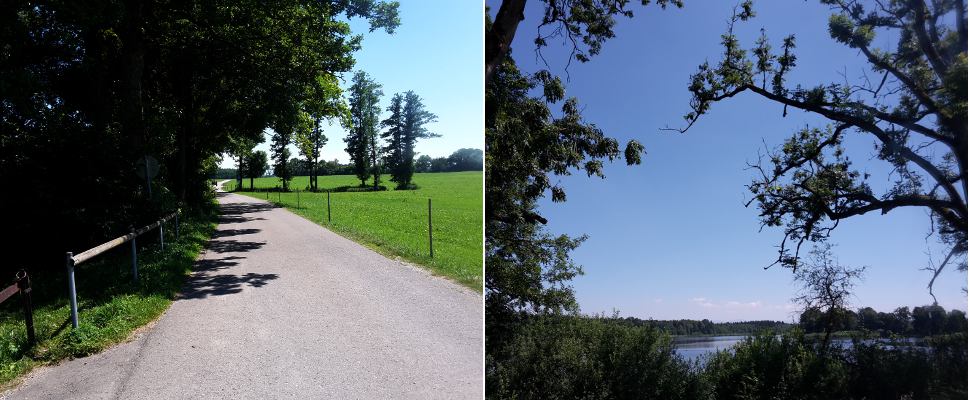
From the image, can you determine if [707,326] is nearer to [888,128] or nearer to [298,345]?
[888,128]

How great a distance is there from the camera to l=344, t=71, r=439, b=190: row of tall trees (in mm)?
42812

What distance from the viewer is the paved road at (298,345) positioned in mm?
3277

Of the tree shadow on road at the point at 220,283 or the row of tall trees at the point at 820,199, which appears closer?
the row of tall trees at the point at 820,199

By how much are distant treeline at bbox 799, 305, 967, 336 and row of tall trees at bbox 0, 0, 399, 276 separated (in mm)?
8135

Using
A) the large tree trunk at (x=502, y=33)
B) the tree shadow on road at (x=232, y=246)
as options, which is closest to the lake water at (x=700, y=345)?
the large tree trunk at (x=502, y=33)

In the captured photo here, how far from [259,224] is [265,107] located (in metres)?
3.95

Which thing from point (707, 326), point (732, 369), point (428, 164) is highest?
point (428, 164)

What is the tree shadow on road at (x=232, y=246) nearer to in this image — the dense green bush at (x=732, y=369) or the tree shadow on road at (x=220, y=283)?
the tree shadow on road at (x=220, y=283)

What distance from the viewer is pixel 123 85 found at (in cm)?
979

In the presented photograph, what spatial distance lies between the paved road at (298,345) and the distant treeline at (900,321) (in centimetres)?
162

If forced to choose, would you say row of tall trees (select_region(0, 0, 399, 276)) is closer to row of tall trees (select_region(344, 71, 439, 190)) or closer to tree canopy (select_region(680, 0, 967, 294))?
tree canopy (select_region(680, 0, 967, 294))

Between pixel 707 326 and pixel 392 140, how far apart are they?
4462 centimetres

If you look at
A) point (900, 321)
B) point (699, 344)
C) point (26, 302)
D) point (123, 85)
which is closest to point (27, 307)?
point (26, 302)

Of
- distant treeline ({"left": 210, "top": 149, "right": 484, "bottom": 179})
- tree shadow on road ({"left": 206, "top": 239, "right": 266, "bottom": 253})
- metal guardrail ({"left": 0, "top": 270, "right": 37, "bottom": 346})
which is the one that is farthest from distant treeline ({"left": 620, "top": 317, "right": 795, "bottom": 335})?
distant treeline ({"left": 210, "top": 149, "right": 484, "bottom": 179})
